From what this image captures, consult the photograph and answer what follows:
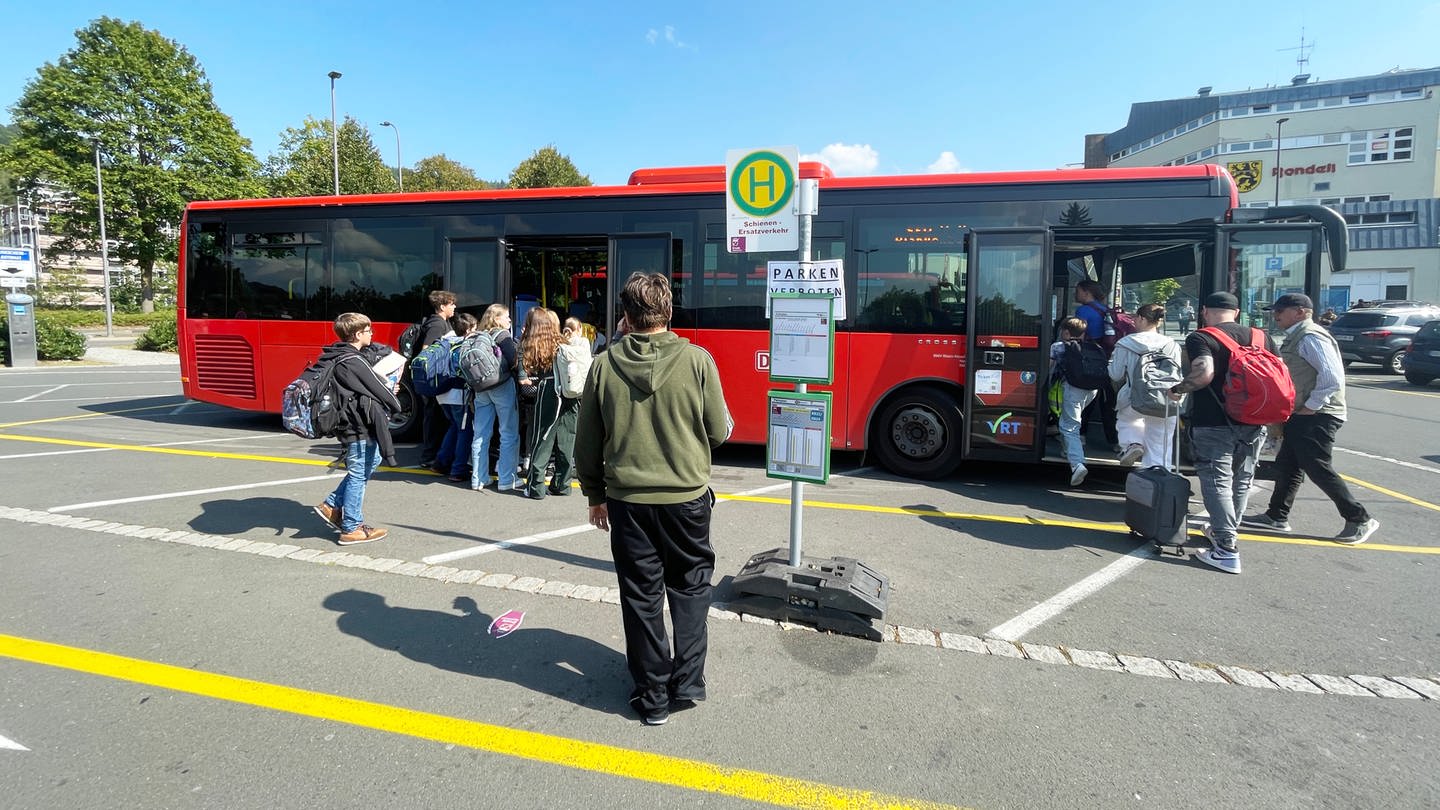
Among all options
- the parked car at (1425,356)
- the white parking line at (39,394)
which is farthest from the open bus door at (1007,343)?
the parked car at (1425,356)

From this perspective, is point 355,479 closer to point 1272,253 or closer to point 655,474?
point 655,474

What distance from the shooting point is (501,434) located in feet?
23.0

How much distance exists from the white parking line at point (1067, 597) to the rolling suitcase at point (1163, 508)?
0.17 metres

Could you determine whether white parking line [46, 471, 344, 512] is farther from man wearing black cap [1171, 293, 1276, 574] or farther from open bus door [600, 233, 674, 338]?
man wearing black cap [1171, 293, 1276, 574]

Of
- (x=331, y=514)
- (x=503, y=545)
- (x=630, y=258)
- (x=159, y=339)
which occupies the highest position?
(x=630, y=258)

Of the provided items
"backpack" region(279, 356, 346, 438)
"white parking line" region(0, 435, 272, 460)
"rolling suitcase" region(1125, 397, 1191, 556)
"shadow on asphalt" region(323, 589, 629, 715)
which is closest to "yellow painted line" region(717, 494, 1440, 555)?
"rolling suitcase" region(1125, 397, 1191, 556)

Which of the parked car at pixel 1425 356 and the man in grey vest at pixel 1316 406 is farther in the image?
the parked car at pixel 1425 356

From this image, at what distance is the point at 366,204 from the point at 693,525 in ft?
27.5

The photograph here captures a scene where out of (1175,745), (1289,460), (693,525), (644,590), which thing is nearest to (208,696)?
(644,590)

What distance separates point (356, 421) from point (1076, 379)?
20.5 ft

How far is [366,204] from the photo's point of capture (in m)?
9.34

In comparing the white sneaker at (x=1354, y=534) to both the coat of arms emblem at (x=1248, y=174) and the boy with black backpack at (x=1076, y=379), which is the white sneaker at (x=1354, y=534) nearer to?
the boy with black backpack at (x=1076, y=379)

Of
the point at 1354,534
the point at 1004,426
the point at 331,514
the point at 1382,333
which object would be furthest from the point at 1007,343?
the point at 1382,333

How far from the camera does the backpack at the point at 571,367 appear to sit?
6465mm
